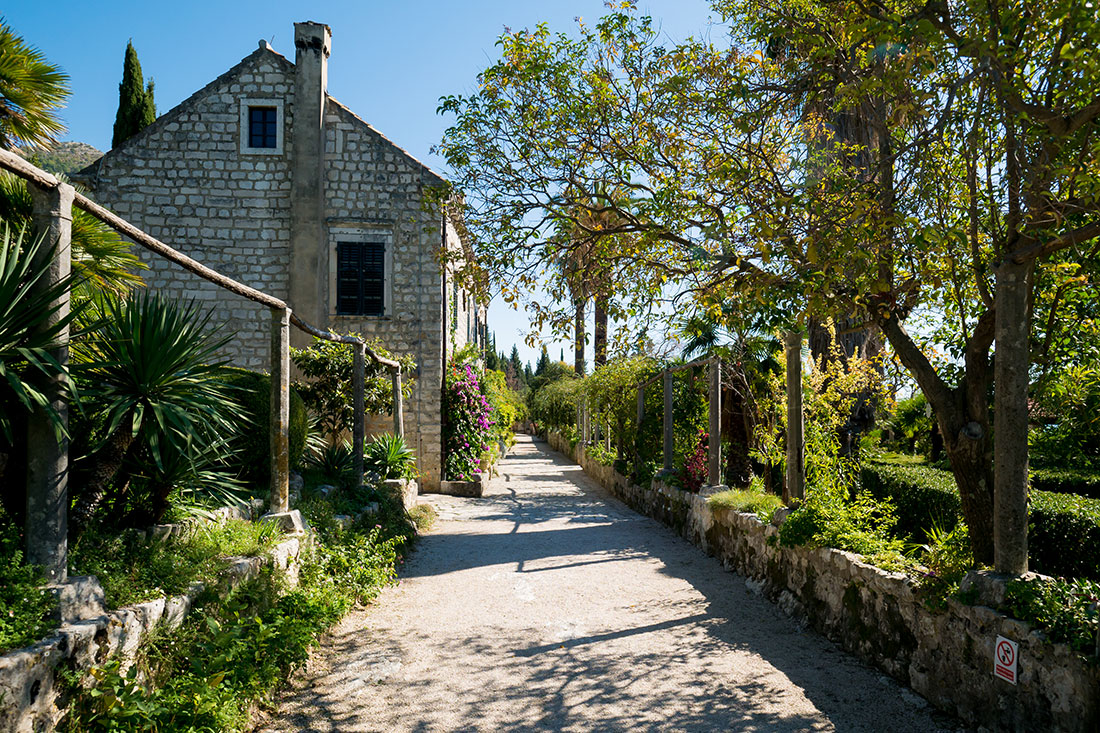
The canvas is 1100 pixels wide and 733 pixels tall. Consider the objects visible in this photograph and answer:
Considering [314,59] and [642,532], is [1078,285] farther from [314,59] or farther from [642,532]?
[314,59]

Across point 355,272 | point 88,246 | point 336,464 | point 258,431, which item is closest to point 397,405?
point 336,464

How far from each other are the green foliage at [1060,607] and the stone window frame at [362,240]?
40.3 feet

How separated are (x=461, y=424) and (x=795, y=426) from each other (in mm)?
9374

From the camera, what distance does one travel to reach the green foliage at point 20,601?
109 inches

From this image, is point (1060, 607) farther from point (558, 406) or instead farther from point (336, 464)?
point (558, 406)

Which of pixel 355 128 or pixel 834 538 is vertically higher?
pixel 355 128

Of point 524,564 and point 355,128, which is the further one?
point 355,128

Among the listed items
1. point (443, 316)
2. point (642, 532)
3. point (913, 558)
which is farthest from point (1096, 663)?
point (443, 316)

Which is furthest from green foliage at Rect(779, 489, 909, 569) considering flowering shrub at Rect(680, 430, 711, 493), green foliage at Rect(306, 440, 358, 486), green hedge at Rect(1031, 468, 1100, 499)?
green foliage at Rect(306, 440, 358, 486)

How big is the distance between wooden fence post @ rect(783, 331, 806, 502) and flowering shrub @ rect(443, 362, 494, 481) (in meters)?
9.29

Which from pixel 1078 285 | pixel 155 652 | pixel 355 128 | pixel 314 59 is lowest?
pixel 155 652

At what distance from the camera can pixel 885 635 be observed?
4648 millimetres

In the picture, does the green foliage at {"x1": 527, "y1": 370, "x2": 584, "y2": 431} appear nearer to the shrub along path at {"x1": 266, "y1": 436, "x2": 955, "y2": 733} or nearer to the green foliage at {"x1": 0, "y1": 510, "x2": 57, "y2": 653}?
the shrub along path at {"x1": 266, "y1": 436, "x2": 955, "y2": 733}

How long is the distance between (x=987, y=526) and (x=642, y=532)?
6196mm
